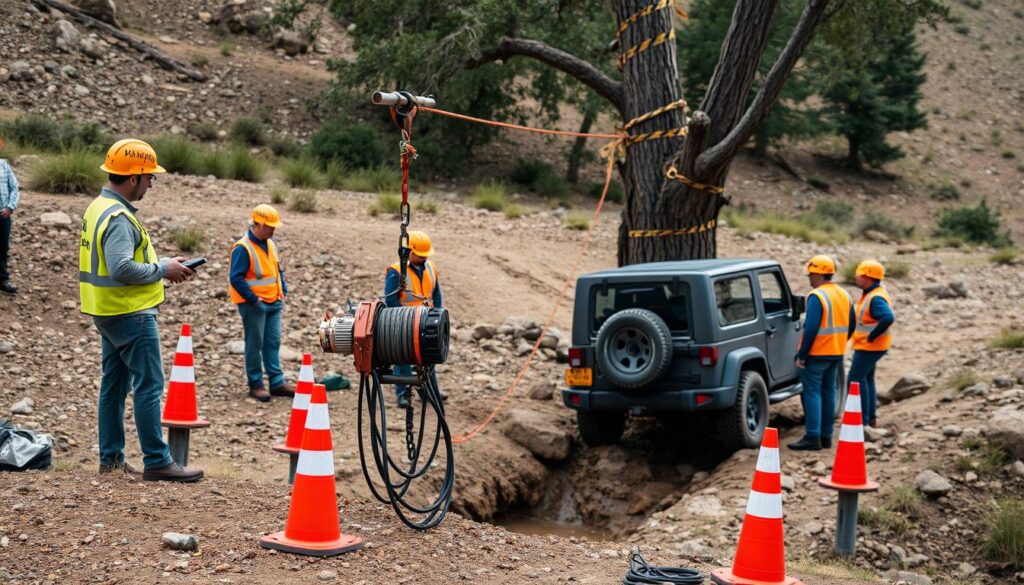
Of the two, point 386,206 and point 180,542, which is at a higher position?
point 386,206

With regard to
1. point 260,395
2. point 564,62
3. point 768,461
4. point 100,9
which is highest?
point 100,9

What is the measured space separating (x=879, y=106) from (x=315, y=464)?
3330 centimetres

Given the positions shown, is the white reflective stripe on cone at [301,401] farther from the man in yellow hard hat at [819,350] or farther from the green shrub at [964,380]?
the green shrub at [964,380]

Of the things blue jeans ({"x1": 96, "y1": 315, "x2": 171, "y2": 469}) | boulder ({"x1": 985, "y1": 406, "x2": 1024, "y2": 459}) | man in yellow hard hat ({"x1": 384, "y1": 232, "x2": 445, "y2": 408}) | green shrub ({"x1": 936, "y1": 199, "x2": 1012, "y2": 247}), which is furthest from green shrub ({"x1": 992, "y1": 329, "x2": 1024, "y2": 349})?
green shrub ({"x1": 936, "y1": 199, "x2": 1012, "y2": 247})

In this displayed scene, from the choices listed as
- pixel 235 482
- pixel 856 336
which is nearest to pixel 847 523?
pixel 856 336

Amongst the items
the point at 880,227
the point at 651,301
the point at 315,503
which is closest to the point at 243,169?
the point at 651,301

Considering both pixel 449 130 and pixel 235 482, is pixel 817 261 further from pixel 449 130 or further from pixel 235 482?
pixel 449 130

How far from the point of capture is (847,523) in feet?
23.7

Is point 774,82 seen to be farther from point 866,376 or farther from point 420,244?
point 420,244

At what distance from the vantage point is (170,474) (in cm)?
643

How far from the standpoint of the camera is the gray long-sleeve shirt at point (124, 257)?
6074 millimetres

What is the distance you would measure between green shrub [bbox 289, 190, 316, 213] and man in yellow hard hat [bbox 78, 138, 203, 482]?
9697mm

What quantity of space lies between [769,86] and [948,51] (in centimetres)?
4731

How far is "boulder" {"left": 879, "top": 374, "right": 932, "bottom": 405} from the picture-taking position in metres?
11.1
